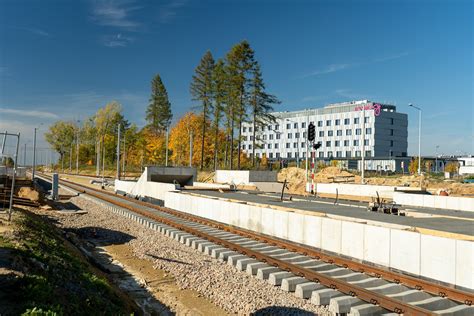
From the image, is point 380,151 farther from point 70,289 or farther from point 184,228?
point 70,289

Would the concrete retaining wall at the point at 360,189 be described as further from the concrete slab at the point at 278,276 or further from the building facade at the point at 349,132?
the building facade at the point at 349,132

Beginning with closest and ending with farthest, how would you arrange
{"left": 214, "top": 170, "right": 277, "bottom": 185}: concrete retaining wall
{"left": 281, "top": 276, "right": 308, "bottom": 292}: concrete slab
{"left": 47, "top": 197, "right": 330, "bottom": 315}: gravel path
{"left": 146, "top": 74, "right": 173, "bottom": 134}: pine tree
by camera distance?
{"left": 47, "top": 197, "right": 330, "bottom": 315}: gravel path → {"left": 281, "top": 276, "right": 308, "bottom": 292}: concrete slab → {"left": 214, "top": 170, "right": 277, "bottom": 185}: concrete retaining wall → {"left": 146, "top": 74, "right": 173, "bottom": 134}: pine tree

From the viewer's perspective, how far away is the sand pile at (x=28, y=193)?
31373 mm

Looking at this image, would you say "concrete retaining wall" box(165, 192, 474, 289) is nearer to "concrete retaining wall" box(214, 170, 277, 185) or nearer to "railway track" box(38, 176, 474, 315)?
"railway track" box(38, 176, 474, 315)

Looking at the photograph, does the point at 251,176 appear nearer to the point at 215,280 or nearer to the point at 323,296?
the point at 215,280

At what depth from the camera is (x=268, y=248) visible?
583 inches

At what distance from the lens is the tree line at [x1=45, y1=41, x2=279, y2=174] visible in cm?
A: 6562

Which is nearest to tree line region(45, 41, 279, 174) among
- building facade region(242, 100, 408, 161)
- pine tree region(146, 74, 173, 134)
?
pine tree region(146, 74, 173, 134)

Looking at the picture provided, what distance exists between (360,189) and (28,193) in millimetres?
30472

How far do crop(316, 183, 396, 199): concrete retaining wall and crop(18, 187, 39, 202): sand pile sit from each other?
25.6 m

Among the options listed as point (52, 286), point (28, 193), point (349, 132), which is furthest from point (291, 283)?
point (349, 132)

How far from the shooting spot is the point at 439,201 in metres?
29.2

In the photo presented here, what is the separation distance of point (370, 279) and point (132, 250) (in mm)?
9354

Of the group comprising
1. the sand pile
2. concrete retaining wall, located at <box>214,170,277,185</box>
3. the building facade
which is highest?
the building facade
